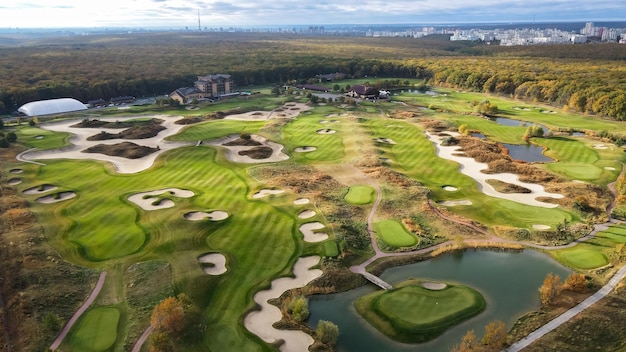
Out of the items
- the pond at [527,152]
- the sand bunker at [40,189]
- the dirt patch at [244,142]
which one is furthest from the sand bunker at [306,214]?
the pond at [527,152]

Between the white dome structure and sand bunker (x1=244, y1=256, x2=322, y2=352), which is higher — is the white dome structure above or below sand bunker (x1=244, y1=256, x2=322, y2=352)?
above

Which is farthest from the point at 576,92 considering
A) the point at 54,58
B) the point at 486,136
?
the point at 54,58

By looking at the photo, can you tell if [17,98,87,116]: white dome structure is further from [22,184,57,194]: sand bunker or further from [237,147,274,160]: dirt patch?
[237,147,274,160]: dirt patch

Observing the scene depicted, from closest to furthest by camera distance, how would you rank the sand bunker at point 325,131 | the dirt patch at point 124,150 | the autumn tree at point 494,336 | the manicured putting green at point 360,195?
the autumn tree at point 494,336 < the manicured putting green at point 360,195 < the dirt patch at point 124,150 < the sand bunker at point 325,131

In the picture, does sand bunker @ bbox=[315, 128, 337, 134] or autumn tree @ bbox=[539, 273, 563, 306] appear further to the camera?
sand bunker @ bbox=[315, 128, 337, 134]

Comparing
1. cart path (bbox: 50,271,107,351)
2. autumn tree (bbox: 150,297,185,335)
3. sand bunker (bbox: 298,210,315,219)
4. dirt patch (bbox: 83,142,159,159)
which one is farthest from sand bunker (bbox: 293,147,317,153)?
autumn tree (bbox: 150,297,185,335)

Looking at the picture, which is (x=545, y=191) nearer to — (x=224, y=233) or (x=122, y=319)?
(x=224, y=233)

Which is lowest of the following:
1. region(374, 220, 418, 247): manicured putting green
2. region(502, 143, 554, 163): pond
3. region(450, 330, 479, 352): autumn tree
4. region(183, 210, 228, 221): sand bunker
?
region(450, 330, 479, 352): autumn tree

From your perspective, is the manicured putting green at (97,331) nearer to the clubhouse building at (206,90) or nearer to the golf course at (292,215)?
the golf course at (292,215)
